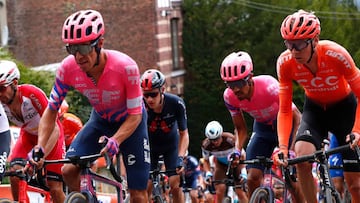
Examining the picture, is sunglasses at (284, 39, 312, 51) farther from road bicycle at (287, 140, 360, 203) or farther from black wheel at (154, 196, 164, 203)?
black wheel at (154, 196, 164, 203)

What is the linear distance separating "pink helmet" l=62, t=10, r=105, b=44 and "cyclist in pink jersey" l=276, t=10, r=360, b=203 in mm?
1836

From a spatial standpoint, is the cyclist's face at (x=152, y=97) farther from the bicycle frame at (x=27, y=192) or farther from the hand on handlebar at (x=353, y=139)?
the hand on handlebar at (x=353, y=139)

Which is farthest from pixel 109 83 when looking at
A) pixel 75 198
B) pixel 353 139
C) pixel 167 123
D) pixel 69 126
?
pixel 69 126

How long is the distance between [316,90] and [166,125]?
338 centimetres

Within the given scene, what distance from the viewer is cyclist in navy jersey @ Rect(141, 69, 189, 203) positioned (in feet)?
39.1

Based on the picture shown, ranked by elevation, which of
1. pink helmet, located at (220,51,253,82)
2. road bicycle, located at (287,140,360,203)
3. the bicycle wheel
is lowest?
the bicycle wheel

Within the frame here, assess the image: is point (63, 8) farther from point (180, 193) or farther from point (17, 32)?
point (180, 193)

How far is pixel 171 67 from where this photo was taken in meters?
40.2

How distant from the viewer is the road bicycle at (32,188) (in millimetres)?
9148

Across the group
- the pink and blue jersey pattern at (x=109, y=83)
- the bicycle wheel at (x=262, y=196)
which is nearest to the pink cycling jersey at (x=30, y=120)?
the pink and blue jersey pattern at (x=109, y=83)

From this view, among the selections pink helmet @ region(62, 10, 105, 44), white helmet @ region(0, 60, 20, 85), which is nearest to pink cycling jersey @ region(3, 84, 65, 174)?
white helmet @ region(0, 60, 20, 85)

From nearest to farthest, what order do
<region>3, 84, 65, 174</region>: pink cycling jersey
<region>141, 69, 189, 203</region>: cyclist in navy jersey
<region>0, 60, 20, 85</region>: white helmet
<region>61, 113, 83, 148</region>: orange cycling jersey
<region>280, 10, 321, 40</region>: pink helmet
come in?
1. <region>280, 10, 321, 40</region>: pink helmet
2. <region>0, 60, 20, 85</region>: white helmet
3. <region>3, 84, 65, 174</region>: pink cycling jersey
4. <region>141, 69, 189, 203</region>: cyclist in navy jersey
5. <region>61, 113, 83, 148</region>: orange cycling jersey

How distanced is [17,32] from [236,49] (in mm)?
9864

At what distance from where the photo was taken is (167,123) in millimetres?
12586
